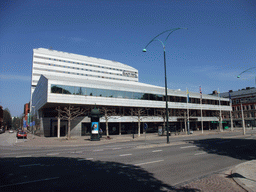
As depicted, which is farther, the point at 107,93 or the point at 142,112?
the point at 142,112

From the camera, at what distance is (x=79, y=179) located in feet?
23.9

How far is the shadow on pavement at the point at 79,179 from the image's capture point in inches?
251

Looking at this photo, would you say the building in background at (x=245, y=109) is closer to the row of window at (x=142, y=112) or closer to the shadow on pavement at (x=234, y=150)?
the row of window at (x=142, y=112)

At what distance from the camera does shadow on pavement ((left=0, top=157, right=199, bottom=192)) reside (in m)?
6.37

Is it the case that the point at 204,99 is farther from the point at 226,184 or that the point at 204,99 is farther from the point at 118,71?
the point at 226,184

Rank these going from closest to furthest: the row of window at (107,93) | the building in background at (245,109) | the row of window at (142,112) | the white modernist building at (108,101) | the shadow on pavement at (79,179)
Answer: the shadow on pavement at (79,179)
the row of window at (107,93)
the white modernist building at (108,101)
the row of window at (142,112)
the building in background at (245,109)

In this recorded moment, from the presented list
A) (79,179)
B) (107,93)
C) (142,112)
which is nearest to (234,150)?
(79,179)

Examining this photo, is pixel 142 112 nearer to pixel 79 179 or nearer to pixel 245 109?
pixel 79 179

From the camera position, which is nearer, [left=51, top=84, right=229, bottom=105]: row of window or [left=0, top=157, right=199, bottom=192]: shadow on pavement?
[left=0, top=157, right=199, bottom=192]: shadow on pavement

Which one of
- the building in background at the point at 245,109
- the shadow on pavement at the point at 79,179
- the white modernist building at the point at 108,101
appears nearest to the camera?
the shadow on pavement at the point at 79,179

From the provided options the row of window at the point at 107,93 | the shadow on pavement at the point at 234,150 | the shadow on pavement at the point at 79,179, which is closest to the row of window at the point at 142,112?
the row of window at the point at 107,93

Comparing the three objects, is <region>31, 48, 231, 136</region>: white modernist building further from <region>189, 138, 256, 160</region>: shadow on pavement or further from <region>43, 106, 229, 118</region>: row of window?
<region>189, 138, 256, 160</region>: shadow on pavement

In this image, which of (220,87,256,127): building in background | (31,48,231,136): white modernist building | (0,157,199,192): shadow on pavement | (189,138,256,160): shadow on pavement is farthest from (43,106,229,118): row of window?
(220,87,256,127): building in background

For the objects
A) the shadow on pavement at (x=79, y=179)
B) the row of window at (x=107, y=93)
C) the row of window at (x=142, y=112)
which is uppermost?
the row of window at (x=107, y=93)
